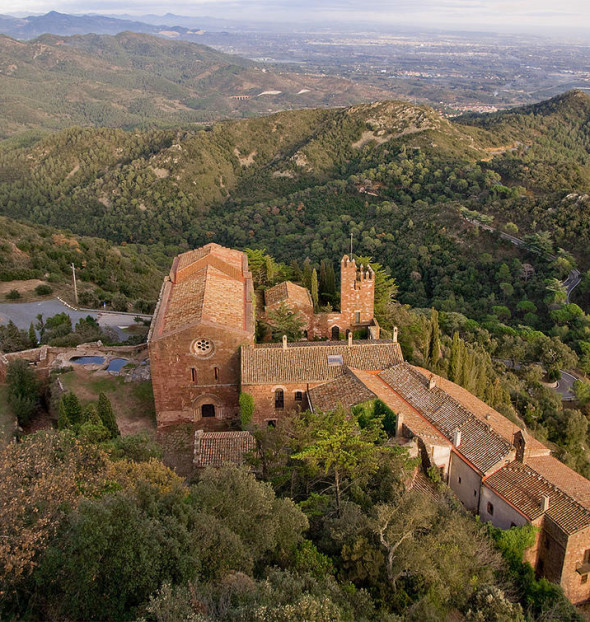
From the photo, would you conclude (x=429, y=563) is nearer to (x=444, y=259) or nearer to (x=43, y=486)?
(x=43, y=486)

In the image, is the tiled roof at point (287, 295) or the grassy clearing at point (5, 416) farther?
the tiled roof at point (287, 295)

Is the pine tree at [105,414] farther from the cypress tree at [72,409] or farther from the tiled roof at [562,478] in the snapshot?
the tiled roof at [562,478]

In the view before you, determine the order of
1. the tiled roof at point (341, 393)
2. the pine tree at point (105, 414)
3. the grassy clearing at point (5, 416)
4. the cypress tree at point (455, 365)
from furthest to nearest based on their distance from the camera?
the cypress tree at point (455, 365) < the grassy clearing at point (5, 416) < the pine tree at point (105, 414) < the tiled roof at point (341, 393)

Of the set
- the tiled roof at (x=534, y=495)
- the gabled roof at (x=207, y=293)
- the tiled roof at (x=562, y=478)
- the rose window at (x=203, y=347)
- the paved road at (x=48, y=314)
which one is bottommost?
the paved road at (x=48, y=314)

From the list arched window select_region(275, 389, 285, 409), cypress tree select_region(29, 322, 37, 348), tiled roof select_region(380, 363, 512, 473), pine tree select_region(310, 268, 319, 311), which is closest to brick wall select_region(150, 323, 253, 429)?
arched window select_region(275, 389, 285, 409)

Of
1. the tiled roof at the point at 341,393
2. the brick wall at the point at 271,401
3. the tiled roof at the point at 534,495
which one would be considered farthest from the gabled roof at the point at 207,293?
the tiled roof at the point at 534,495

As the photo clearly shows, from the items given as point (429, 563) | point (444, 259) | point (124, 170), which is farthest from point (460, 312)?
point (124, 170)

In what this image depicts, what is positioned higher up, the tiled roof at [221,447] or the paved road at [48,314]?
the tiled roof at [221,447]
